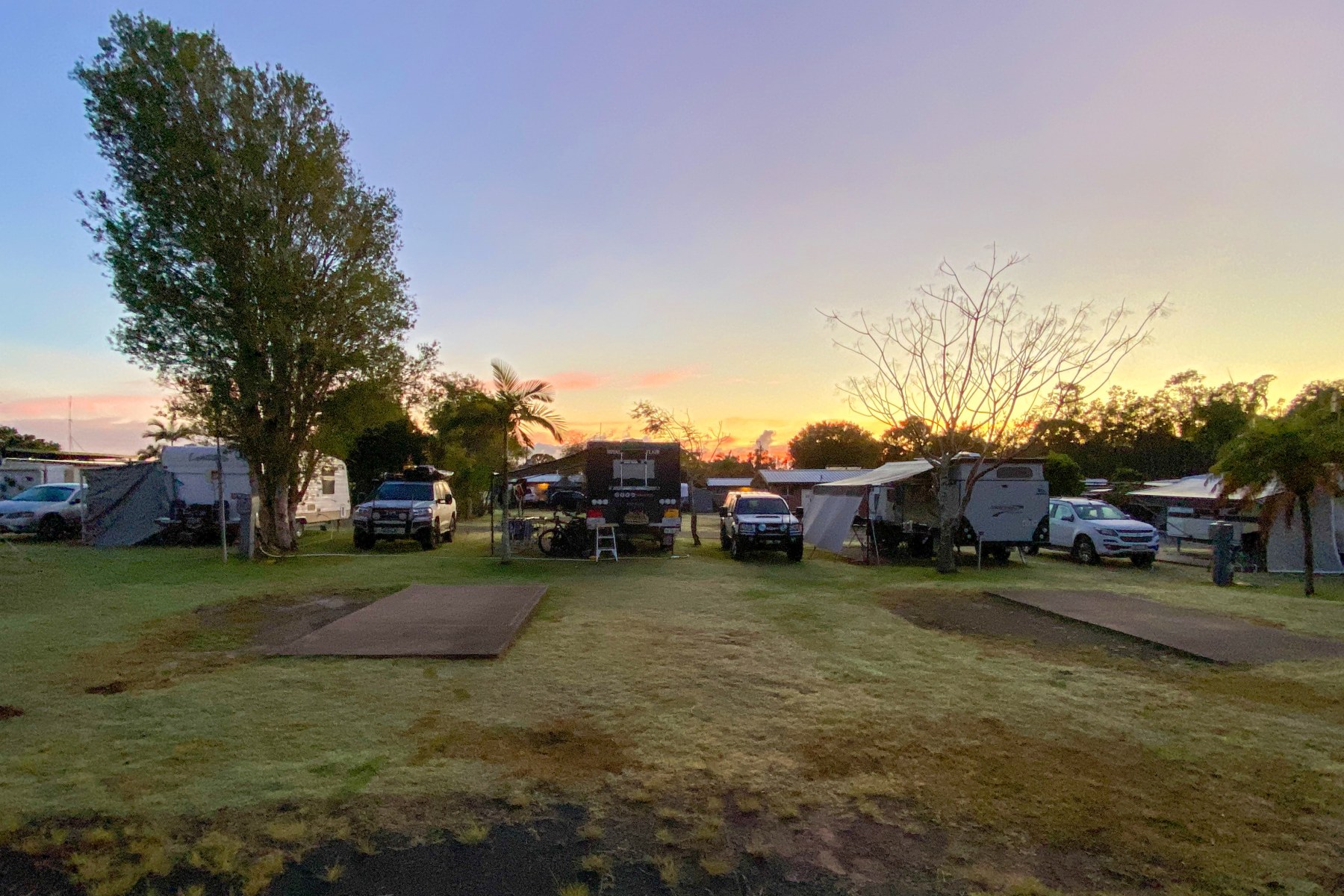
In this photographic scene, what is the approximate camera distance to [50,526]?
20594 mm

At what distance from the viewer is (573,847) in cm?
370

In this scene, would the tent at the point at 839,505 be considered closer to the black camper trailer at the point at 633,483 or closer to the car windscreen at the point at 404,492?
the black camper trailer at the point at 633,483

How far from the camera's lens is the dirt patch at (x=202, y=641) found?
6.60 m

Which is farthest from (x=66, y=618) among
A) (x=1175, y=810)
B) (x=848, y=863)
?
(x=1175, y=810)

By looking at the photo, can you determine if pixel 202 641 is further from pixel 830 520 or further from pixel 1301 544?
pixel 1301 544

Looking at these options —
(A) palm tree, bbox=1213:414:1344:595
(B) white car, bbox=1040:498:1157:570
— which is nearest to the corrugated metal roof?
(B) white car, bbox=1040:498:1157:570

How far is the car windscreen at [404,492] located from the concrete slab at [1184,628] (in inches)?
548

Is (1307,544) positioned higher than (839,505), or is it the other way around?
(839,505)

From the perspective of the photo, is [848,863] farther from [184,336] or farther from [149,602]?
[184,336]

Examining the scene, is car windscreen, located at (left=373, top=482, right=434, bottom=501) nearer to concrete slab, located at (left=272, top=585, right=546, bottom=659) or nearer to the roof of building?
concrete slab, located at (left=272, top=585, right=546, bottom=659)

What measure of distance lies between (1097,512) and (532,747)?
18332mm

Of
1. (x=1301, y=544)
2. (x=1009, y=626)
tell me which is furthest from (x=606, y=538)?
(x=1301, y=544)

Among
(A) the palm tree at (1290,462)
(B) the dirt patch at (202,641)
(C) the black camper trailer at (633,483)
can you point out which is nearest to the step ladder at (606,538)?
(C) the black camper trailer at (633,483)

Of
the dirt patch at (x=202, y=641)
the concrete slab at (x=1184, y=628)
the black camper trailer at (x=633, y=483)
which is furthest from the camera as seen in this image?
the black camper trailer at (x=633, y=483)
